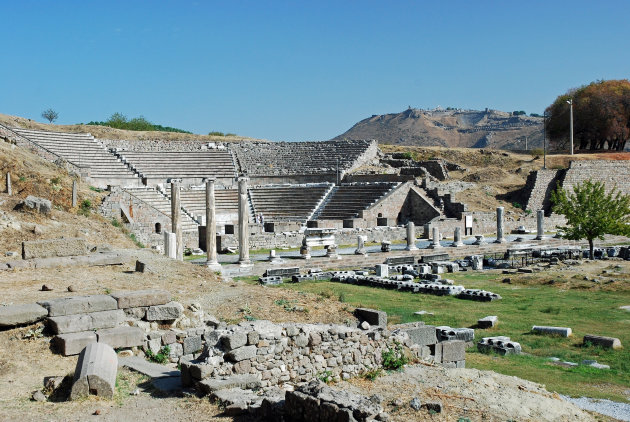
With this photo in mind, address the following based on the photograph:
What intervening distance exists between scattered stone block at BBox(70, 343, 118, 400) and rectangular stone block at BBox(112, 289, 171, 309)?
2.89 meters

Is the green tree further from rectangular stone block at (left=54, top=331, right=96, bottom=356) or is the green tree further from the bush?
rectangular stone block at (left=54, top=331, right=96, bottom=356)

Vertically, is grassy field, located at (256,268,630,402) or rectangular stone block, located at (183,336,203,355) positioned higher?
rectangular stone block, located at (183,336,203,355)

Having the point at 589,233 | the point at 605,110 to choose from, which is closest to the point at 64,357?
the point at 589,233

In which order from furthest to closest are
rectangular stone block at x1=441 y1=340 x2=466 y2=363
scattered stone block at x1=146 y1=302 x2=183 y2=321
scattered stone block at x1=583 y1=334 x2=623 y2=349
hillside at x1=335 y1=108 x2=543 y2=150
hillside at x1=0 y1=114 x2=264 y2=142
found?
hillside at x1=335 y1=108 x2=543 y2=150
hillside at x1=0 y1=114 x2=264 y2=142
scattered stone block at x1=583 y1=334 x2=623 y2=349
scattered stone block at x1=146 y1=302 x2=183 y2=321
rectangular stone block at x1=441 y1=340 x2=466 y2=363

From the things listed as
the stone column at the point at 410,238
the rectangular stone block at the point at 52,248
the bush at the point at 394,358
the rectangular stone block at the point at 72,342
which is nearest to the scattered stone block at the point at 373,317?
the bush at the point at 394,358

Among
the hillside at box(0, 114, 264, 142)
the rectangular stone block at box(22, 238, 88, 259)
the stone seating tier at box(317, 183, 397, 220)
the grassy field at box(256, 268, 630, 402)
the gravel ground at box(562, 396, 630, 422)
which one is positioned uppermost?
the hillside at box(0, 114, 264, 142)

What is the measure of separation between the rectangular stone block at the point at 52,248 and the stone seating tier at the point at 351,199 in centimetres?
2547

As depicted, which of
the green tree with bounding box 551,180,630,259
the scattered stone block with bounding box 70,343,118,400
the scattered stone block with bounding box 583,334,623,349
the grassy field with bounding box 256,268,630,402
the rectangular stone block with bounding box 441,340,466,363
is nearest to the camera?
the scattered stone block with bounding box 70,343,118,400

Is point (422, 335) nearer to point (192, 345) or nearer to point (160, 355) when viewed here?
point (192, 345)

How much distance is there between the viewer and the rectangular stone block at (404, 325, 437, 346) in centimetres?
1138

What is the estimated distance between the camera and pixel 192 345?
1153 centimetres

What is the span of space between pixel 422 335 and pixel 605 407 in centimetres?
312

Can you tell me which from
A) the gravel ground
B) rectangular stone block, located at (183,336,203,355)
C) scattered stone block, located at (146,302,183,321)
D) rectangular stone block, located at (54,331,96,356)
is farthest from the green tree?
rectangular stone block, located at (54,331,96,356)

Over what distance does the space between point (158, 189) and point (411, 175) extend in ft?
61.9
